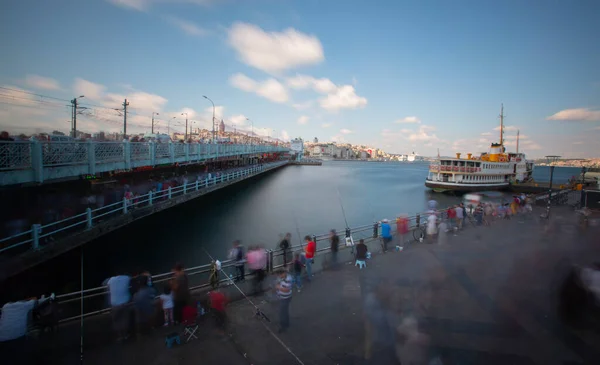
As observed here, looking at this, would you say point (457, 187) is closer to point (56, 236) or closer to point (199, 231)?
point (199, 231)

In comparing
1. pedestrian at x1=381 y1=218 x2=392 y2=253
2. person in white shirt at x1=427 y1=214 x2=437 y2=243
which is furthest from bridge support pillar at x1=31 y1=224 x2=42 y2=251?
person in white shirt at x1=427 y1=214 x2=437 y2=243

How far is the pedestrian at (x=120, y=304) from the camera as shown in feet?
17.6

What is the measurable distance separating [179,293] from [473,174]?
1709 inches

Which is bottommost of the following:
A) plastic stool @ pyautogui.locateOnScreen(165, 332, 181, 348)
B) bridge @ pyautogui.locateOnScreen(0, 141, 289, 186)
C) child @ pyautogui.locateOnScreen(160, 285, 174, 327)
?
plastic stool @ pyautogui.locateOnScreen(165, 332, 181, 348)

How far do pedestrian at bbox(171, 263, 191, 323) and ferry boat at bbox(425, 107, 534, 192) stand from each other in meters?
41.6

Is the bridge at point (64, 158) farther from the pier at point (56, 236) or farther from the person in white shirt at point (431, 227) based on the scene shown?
the person in white shirt at point (431, 227)

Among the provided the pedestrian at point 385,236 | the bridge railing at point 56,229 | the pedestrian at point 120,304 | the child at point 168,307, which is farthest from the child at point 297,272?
the bridge railing at point 56,229

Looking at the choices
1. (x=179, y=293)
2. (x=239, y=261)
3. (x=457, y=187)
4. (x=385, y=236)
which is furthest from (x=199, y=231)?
(x=457, y=187)

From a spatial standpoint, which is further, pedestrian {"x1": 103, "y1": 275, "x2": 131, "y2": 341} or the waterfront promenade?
pedestrian {"x1": 103, "y1": 275, "x2": 131, "y2": 341}

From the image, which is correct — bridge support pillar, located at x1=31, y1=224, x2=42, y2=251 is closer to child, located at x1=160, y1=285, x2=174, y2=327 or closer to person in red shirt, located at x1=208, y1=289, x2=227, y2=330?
child, located at x1=160, y1=285, x2=174, y2=327

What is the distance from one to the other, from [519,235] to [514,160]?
4547 cm

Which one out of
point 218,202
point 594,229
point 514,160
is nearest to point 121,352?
point 594,229

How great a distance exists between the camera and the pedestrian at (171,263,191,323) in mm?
5805

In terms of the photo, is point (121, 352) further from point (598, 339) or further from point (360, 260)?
point (598, 339)
